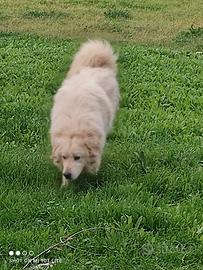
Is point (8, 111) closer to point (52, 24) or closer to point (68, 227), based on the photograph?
point (68, 227)

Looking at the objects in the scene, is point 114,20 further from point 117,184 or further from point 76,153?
point 117,184

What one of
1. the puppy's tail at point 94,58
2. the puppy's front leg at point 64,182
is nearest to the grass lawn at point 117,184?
the puppy's front leg at point 64,182

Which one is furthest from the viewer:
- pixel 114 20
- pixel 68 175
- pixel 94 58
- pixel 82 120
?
pixel 114 20

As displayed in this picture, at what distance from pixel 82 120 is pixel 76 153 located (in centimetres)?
35

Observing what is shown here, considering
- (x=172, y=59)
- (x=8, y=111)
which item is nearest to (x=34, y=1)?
(x=172, y=59)

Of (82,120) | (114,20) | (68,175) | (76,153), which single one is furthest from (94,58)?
(114,20)

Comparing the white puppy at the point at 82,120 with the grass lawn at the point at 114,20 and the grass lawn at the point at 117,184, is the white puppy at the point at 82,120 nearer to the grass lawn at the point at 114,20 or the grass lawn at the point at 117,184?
the grass lawn at the point at 117,184

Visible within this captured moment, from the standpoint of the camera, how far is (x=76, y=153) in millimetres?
5094

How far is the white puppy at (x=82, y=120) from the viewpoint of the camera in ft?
16.8

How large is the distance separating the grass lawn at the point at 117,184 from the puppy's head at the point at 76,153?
0.41ft

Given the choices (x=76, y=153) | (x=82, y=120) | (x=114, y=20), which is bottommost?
(x=114, y=20)

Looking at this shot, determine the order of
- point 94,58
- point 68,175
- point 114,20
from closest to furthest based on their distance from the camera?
point 68,175
point 94,58
point 114,20

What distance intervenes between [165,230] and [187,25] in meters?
10.7

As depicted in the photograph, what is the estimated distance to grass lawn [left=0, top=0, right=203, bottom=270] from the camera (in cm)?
394
